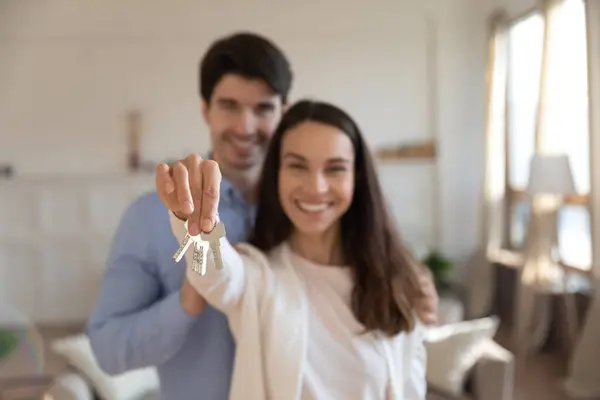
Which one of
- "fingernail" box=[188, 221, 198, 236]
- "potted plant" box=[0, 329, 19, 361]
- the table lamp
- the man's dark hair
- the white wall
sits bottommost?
"potted plant" box=[0, 329, 19, 361]

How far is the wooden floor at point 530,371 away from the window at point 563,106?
1.98 feet

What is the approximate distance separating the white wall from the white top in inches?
129

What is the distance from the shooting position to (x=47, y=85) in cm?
405

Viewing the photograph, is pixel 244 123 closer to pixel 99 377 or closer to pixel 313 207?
pixel 313 207

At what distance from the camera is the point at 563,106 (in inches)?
126

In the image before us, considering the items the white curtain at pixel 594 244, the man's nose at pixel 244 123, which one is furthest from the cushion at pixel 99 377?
the white curtain at pixel 594 244

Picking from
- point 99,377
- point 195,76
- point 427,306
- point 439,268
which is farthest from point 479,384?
point 195,76

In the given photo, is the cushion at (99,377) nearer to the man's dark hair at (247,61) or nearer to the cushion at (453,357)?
the cushion at (453,357)

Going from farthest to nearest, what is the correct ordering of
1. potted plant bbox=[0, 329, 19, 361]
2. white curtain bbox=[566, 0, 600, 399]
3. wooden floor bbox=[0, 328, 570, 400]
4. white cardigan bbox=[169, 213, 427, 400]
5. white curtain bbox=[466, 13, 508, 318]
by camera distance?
white curtain bbox=[466, 13, 508, 318], wooden floor bbox=[0, 328, 570, 400], white curtain bbox=[566, 0, 600, 399], potted plant bbox=[0, 329, 19, 361], white cardigan bbox=[169, 213, 427, 400]

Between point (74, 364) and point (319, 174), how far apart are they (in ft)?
5.21

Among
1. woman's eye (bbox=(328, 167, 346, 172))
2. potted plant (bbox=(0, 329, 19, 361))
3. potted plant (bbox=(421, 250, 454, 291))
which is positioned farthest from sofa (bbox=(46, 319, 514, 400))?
potted plant (bbox=(421, 250, 454, 291))

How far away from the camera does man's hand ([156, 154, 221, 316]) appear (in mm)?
630

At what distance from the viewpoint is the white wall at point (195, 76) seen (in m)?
4.06

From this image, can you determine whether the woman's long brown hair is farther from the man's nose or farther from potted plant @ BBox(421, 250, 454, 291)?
potted plant @ BBox(421, 250, 454, 291)
